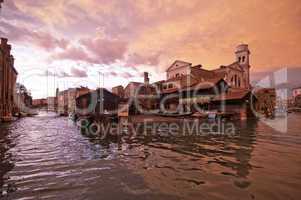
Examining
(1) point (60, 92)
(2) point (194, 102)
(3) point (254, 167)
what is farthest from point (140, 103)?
(1) point (60, 92)

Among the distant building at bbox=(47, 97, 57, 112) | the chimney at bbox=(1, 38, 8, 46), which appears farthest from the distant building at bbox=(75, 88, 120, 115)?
the distant building at bbox=(47, 97, 57, 112)

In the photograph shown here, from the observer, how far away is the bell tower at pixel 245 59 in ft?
210

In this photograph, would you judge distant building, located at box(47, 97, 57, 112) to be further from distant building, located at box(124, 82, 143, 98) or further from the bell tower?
the bell tower

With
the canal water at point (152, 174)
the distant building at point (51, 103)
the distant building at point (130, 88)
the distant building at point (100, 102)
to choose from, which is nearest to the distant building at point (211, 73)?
the distant building at point (130, 88)

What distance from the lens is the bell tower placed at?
64125mm

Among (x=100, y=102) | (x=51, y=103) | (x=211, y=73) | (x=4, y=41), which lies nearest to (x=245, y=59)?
(x=211, y=73)

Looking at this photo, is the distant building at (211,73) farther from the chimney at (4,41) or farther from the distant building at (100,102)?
the chimney at (4,41)

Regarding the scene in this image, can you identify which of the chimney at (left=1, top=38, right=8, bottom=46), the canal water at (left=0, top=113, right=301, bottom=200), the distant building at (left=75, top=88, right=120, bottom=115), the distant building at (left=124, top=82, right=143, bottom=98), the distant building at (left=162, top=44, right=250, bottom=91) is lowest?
→ the canal water at (left=0, top=113, right=301, bottom=200)

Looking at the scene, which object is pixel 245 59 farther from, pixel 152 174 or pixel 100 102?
pixel 152 174

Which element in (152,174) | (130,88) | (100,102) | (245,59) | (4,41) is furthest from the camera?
(130,88)

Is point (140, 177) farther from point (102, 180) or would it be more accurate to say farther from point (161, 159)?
point (161, 159)

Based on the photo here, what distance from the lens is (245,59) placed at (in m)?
64.5

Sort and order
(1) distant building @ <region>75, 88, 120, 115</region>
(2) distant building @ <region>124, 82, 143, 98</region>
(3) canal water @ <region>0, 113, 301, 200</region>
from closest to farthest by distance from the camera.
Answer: (3) canal water @ <region>0, 113, 301, 200</region> → (1) distant building @ <region>75, 88, 120, 115</region> → (2) distant building @ <region>124, 82, 143, 98</region>

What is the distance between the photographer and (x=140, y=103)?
54156 mm
